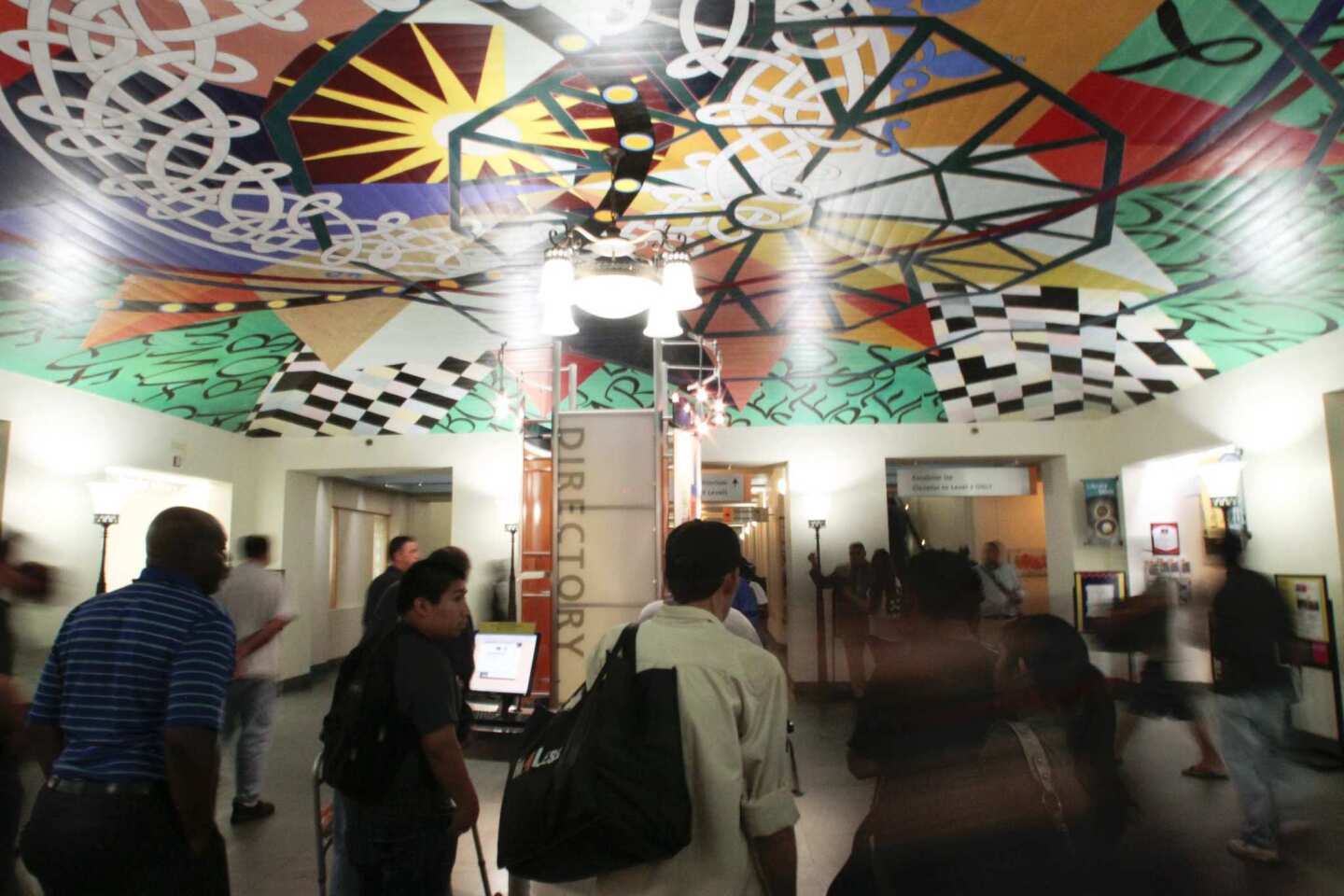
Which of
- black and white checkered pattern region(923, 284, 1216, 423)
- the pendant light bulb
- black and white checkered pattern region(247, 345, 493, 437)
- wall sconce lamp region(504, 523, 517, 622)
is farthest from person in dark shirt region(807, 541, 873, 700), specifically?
the pendant light bulb

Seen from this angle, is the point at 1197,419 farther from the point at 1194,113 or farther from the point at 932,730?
the point at 932,730

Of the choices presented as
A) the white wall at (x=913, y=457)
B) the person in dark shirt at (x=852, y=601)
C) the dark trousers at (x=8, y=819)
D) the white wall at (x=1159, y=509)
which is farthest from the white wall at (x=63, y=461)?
the white wall at (x=1159, y=509)

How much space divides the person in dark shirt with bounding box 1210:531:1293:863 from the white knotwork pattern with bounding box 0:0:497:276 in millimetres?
4158

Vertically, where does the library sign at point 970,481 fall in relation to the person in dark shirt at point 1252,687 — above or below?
above

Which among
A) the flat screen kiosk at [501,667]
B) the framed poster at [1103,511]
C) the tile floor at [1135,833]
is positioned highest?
the framed poster at [1103,511]

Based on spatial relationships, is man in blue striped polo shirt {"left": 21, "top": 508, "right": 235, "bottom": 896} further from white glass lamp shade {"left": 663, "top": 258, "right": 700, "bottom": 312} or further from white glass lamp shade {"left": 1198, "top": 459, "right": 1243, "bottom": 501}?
white glass lamp shade {"left": 1198, "top": 459, "right": 1243, "bottom": 501}

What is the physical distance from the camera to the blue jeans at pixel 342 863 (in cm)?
238

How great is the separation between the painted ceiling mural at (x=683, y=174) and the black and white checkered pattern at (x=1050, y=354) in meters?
0.05

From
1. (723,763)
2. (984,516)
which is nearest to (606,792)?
(723,763)

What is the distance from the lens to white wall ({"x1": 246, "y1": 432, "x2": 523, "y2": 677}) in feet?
32.4

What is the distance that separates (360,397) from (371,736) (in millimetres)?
7704

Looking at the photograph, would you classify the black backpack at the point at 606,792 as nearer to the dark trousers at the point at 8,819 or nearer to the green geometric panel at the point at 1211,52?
the dark trousers at the point at 8,819

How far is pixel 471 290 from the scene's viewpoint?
662 centimetres

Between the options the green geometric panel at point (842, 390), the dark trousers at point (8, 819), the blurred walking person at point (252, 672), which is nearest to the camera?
the dark trousers at point (8, 819)
